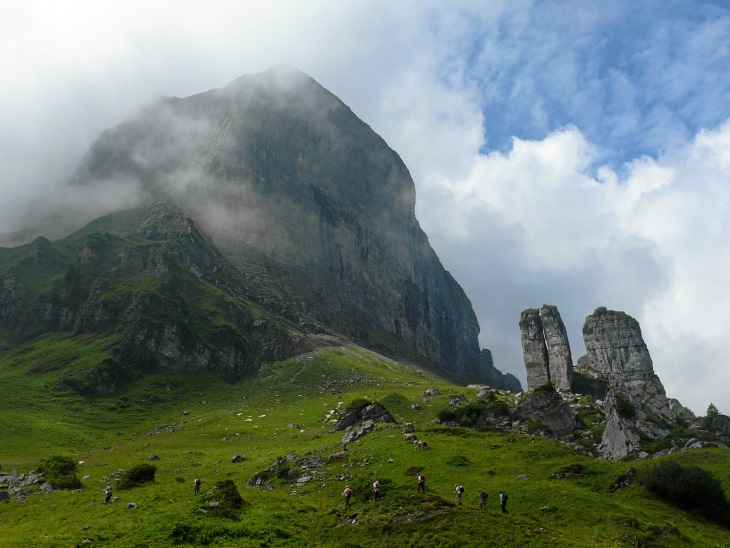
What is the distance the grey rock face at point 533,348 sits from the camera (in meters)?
152

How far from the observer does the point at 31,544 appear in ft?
101

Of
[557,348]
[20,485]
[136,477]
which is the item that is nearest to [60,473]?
[20,485]

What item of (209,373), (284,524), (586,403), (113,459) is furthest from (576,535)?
(209,373)

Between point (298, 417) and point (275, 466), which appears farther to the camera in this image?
point (298, 417)

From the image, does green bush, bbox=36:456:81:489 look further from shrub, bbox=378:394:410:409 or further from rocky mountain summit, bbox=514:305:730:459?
rocky mountain summit, bbox=514:305:730:459

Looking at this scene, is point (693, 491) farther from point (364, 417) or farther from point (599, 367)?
point (599, 367)

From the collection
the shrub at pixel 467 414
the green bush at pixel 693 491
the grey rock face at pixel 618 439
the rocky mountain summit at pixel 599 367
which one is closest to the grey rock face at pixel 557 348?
the rocky mountain summit at pixel 599 367

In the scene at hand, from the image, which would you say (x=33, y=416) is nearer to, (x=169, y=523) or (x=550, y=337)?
(x=169, y=523)

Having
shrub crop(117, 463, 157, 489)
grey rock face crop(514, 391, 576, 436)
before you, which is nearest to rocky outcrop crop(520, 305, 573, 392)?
grey rock face crop(514, 391, 576, 436)

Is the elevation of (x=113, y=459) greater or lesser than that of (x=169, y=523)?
greater

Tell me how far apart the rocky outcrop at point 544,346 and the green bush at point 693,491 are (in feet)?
345

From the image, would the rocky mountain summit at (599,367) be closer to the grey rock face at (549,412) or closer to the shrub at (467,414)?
the grey rock face at (549,412)

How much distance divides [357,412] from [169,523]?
58028 mm

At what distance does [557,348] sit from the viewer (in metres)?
150
